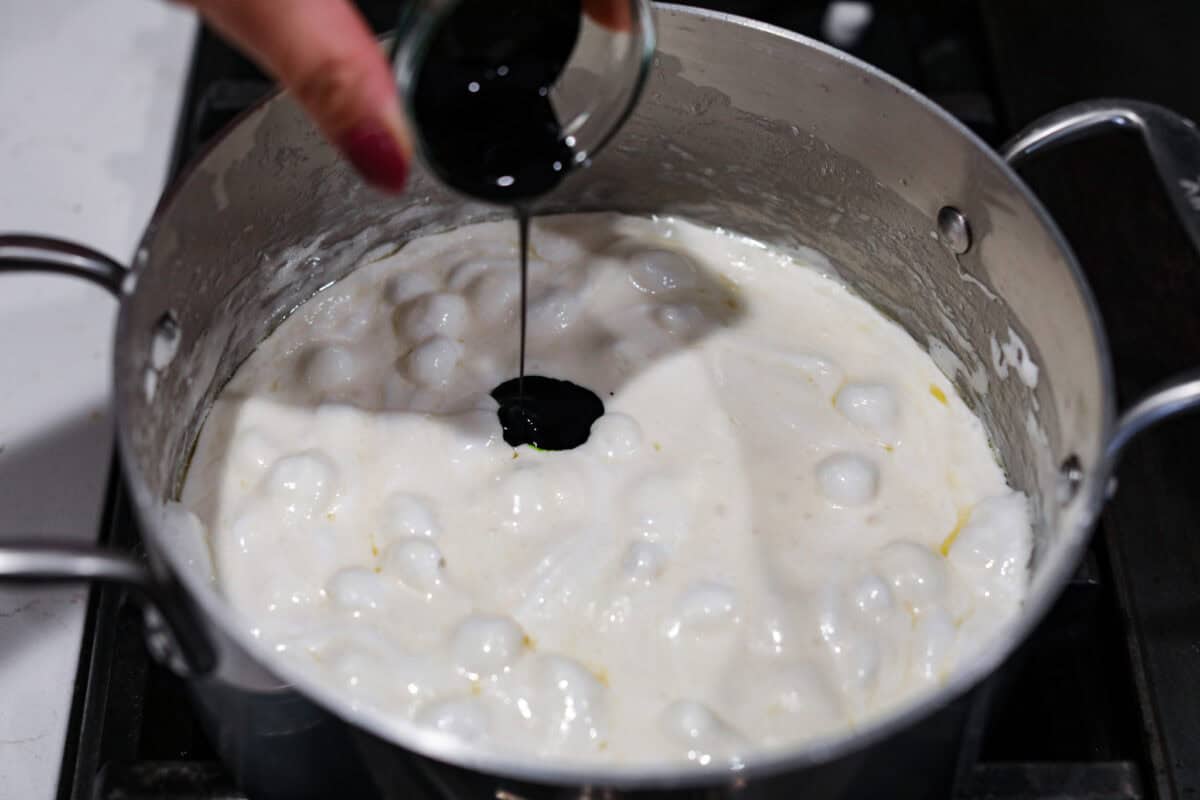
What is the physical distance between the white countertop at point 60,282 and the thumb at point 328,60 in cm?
46

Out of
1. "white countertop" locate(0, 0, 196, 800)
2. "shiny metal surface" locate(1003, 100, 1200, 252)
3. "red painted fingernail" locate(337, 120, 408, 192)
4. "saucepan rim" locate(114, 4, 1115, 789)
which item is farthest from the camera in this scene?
"white countertop" locate(0, 0, 196, 800)

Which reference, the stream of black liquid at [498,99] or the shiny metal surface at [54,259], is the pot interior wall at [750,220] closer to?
the shiny metal surface at [54,259]

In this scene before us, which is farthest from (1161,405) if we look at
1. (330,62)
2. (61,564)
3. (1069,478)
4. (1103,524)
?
(61,564)

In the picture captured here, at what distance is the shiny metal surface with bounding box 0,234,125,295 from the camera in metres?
0.91

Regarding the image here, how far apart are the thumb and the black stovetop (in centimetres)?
54

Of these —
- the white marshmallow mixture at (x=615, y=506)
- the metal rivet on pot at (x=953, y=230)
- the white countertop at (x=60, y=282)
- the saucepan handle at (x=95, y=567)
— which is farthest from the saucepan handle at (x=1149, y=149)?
the white countertop at (x=60, y=282)

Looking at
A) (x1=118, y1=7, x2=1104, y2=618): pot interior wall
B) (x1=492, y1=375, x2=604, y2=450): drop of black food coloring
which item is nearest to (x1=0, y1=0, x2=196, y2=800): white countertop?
(x1=118, y1=7, x2=1104, y2=618): pot interior wall

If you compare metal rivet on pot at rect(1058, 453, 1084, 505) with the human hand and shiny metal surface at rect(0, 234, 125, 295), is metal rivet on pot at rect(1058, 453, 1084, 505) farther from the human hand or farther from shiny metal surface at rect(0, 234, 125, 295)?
shiny metal surface at rect(0, 234, 125, 295)

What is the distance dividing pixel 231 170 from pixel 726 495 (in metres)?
0.56

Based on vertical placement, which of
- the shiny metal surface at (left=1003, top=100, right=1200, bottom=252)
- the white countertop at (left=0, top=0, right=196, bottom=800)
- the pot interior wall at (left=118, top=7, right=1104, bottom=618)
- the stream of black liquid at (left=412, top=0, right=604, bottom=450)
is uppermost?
the shiny metal surface at (left=1003, top=100, right=1200, bottom=252)

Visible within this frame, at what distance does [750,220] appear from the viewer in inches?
57.3

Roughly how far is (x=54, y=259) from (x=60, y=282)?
0.57 m

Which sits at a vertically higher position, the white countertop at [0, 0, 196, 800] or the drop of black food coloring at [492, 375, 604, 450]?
the drop of black food coloring at [492, 375, 604, 450]

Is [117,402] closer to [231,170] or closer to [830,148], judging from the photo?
[231,170]
